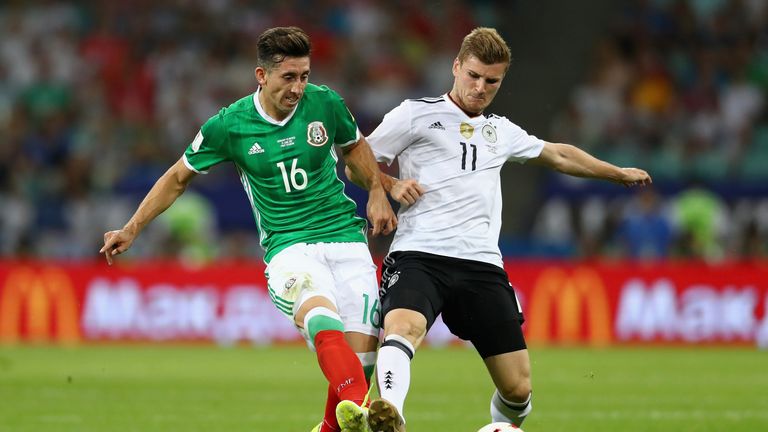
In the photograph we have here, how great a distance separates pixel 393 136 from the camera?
755 centimetres

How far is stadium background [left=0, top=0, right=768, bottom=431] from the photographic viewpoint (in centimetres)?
1705

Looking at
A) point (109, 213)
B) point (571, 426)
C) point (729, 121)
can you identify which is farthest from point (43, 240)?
point (571, 426)

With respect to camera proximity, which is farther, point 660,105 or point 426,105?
point 660,105

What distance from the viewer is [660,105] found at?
69.9 ft

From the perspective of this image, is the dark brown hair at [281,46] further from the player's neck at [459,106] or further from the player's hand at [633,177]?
the player's hand at [633,177]

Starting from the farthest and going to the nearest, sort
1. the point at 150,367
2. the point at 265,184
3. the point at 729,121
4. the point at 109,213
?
the point at 729,121
the point at 109,213
the point at 150,367
the point at 265,184

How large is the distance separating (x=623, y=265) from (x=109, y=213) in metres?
7.57

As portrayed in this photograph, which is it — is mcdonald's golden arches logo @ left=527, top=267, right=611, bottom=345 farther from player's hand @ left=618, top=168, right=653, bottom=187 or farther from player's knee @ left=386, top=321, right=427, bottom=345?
player's knee @ left=386, top=321, right=427, bottom=345

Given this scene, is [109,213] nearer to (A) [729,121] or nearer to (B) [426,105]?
(A) [729,121]

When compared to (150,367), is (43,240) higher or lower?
higher

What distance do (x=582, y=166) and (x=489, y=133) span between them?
0.64 metres

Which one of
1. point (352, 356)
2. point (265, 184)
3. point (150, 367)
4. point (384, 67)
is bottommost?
point (150, 367)

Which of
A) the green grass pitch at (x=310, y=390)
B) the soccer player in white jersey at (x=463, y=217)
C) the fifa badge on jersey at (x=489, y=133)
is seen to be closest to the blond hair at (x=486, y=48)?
the soccer player in white jersey at (x=463, y=217)

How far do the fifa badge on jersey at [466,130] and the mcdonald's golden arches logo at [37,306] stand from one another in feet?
37.7
